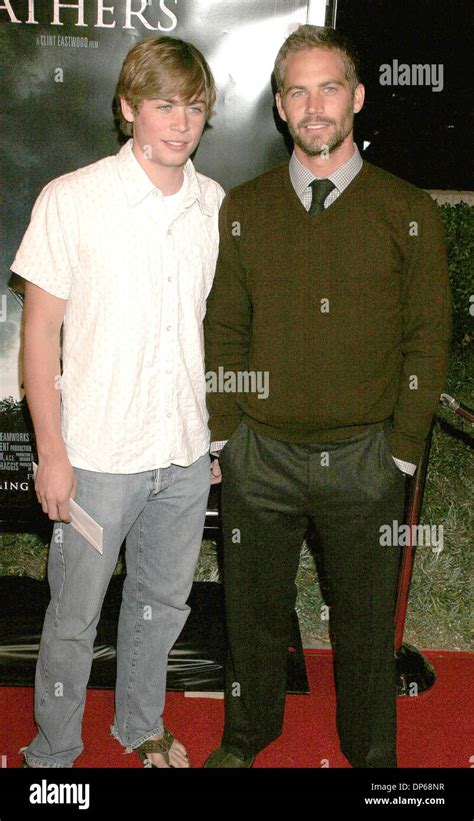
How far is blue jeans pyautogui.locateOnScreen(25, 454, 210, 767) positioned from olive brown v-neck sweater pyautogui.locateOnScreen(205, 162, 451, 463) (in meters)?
0.36

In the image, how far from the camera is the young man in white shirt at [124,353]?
7.27 feet

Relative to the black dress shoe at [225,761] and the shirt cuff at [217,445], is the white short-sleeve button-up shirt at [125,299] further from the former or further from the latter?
the black dress shoe at [225,761]

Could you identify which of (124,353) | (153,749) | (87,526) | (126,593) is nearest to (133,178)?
(124,353)

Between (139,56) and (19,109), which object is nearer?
(139,56)

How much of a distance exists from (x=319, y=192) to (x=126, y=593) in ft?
4.31

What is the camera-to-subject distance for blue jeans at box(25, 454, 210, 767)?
237cm

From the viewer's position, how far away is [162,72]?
7.19ft

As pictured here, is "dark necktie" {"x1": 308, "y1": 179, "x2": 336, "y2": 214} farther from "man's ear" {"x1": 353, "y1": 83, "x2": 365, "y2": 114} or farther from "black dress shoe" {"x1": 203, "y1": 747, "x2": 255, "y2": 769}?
"black dress shoe" {"x1": 203, "y1": 747, "x2": 255, "y2": 769}

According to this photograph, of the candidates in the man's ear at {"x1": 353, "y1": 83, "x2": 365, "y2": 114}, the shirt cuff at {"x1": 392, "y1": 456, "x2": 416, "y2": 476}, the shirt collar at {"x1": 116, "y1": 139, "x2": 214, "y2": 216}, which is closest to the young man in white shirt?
the shirt collar at {"x1": 116, "y1": 139, "x2": 214, "y2": 216}

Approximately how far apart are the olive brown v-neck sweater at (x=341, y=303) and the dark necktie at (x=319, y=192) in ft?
0.09

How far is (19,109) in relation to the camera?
306cm

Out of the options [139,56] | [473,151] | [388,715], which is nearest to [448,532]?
[388,715]

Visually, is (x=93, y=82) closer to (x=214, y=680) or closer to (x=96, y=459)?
(x=96, y=459)
